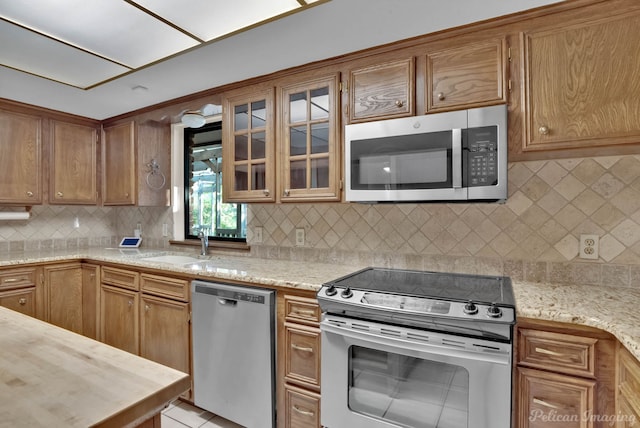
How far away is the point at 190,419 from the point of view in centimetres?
213

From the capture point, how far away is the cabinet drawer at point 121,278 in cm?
253

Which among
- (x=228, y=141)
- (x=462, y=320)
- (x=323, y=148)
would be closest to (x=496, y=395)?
(x=462, y=320)

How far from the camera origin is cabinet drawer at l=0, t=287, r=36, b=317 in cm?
253

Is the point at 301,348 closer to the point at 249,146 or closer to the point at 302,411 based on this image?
the point at 302,411

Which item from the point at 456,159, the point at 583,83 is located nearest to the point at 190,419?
the point at 456,159

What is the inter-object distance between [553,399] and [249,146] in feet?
6.77

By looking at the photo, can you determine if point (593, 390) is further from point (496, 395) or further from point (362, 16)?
point (362, 16)

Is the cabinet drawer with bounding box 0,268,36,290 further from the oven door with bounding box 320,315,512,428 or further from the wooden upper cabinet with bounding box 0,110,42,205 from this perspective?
the oven door with bounding box 320,315,512,428

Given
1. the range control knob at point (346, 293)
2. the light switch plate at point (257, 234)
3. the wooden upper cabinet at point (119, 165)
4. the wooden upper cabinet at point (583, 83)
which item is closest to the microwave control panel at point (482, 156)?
the wooden upper cabinet at point (583, 83)

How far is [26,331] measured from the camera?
0.94 m

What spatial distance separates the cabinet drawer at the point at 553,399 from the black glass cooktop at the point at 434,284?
0.92 ft

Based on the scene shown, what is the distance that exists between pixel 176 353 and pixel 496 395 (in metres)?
1.88

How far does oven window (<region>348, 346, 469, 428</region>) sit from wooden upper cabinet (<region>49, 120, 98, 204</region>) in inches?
120

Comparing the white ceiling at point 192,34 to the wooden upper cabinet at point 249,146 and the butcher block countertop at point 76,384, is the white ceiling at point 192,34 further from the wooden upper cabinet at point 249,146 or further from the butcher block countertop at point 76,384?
the butcher block countertop at point 76,384
